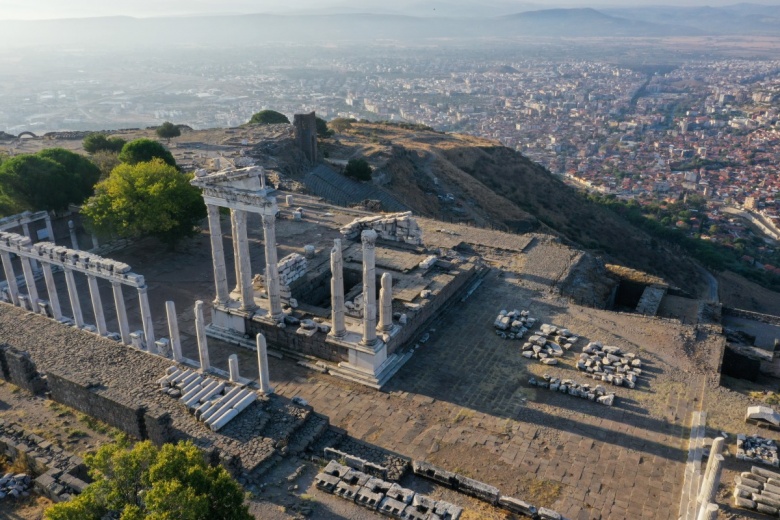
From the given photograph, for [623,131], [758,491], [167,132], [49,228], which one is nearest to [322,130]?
[167,132]

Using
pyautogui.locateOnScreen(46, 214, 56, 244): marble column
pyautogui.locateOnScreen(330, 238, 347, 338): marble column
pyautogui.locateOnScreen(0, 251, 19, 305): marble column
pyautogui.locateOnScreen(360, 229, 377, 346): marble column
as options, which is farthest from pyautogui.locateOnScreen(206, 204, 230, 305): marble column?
pyautogui.locateOnScreen(46, 214, 56, 244): marble column

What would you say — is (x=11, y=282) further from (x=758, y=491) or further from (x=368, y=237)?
(x=758, y=491)

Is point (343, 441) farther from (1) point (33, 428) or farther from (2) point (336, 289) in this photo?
(1) point (33, 428)

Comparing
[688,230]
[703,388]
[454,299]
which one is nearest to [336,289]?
[454,299]

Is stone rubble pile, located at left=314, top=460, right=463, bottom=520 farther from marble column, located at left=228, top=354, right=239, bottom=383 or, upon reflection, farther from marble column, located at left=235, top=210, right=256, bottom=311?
marble column, located at left=235, top=210, right=256, bottom=311

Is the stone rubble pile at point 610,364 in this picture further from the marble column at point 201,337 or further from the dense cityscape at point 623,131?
the dense cityscape at point 623,131

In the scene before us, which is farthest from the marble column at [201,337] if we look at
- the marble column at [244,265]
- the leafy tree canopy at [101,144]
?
the leafy tree canopy at [101,144]
